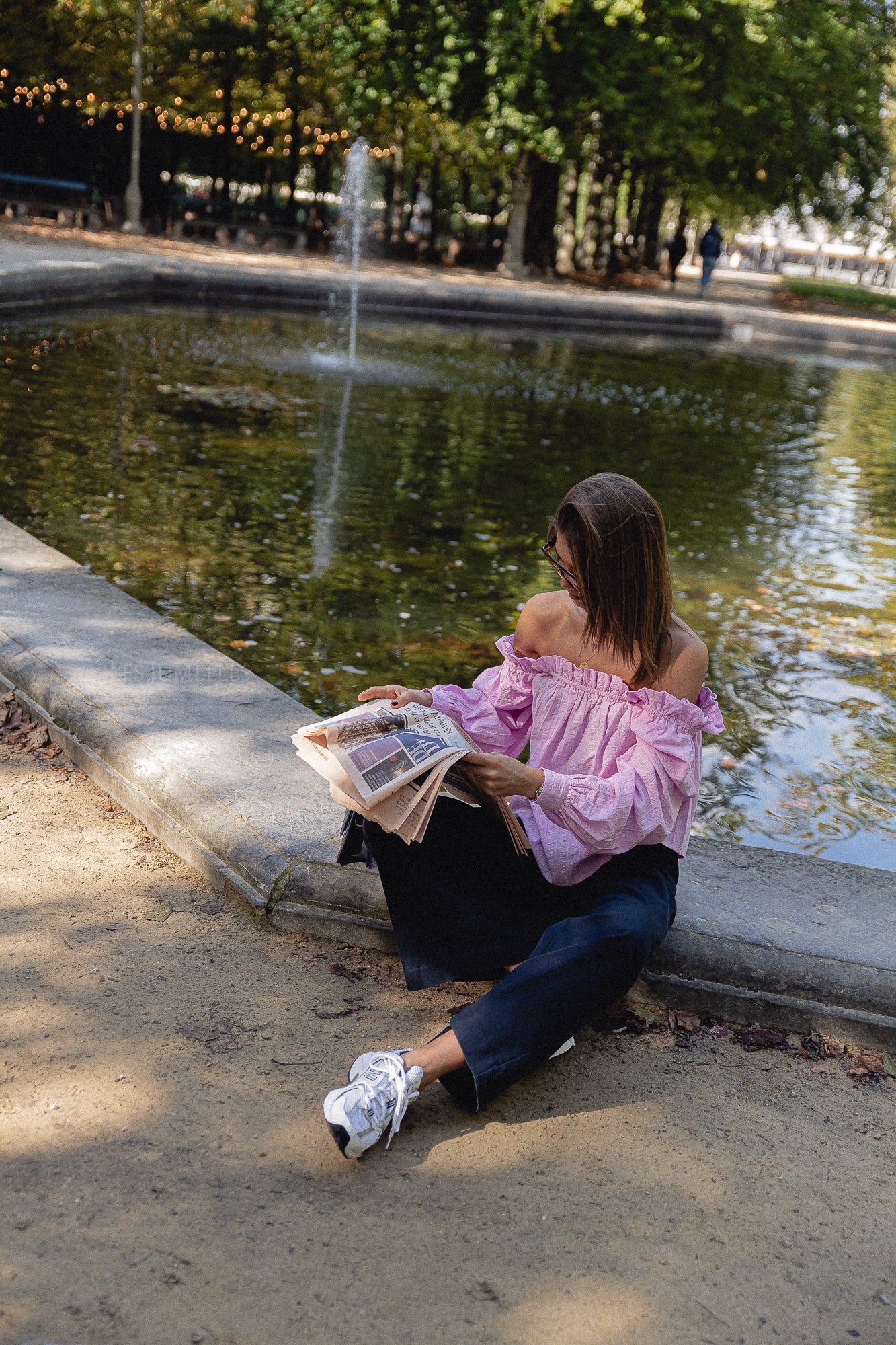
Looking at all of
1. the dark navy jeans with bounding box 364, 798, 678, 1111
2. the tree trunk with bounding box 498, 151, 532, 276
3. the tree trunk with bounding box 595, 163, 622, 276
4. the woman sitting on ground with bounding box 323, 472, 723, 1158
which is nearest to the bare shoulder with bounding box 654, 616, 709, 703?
the woman sitting on ground with bounding box 323, 472, 723, 1158

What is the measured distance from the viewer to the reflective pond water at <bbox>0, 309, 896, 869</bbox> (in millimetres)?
6258

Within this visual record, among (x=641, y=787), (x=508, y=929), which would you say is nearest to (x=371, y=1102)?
(x=508, y=929)

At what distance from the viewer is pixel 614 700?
3.37 meters

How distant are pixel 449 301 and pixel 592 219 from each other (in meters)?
14.4

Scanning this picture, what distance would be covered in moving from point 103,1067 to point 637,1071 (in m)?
1.24

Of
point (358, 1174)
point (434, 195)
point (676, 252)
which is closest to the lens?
point (358, 1174)

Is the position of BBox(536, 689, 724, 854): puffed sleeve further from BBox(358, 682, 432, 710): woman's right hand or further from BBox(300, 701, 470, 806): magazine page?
BBox(358, 682, 432, 710): woman's right hand

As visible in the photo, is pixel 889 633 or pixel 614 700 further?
pixel 889 633

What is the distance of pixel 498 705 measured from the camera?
139 inches

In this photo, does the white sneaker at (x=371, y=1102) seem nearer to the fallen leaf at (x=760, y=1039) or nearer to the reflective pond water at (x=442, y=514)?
the fallen leaf at (x=760, y=1039)

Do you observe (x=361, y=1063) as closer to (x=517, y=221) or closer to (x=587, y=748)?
(x=587, y=748)

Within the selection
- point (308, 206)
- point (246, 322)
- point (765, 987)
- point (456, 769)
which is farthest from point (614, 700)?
point (308, 206)

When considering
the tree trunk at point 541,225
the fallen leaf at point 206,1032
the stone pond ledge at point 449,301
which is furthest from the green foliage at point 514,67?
the fallen leaf at point 206,1032

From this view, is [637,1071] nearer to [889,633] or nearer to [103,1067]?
[103,1067]
